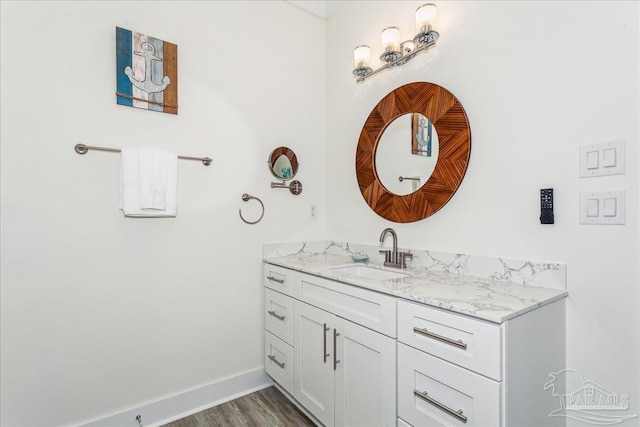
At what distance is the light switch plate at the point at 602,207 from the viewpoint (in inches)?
46.6

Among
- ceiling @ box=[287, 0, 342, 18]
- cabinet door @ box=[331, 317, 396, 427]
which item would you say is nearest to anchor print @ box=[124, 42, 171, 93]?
ceiling @ box=[287, 0, 342, 18]

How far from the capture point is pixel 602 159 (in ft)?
4.01

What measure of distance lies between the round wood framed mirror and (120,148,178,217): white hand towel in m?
1.21

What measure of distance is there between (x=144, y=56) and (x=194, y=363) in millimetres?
1804

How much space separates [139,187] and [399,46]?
5.48ft

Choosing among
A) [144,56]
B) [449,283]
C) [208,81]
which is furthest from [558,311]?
[144,56]

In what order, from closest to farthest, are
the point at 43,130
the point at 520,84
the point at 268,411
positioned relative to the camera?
the point at 520,84, the point at 43,130, the point at 268,411

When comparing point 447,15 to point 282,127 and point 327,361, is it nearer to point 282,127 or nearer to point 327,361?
point 282,127

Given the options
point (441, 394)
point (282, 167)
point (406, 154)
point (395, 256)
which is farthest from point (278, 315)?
point (406, 154)

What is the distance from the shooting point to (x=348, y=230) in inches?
94.7

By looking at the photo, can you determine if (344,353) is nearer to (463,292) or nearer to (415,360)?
(415,360)

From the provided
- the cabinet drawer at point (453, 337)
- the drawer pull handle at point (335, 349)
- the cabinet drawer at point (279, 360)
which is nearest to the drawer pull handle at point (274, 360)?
the cabinet drawer at point (279, 360)

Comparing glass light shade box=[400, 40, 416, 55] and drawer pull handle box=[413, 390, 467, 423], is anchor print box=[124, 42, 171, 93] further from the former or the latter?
drawer pull handle box=[413, 390, 467, 423]

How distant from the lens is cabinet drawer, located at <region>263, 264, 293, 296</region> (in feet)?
6.48
